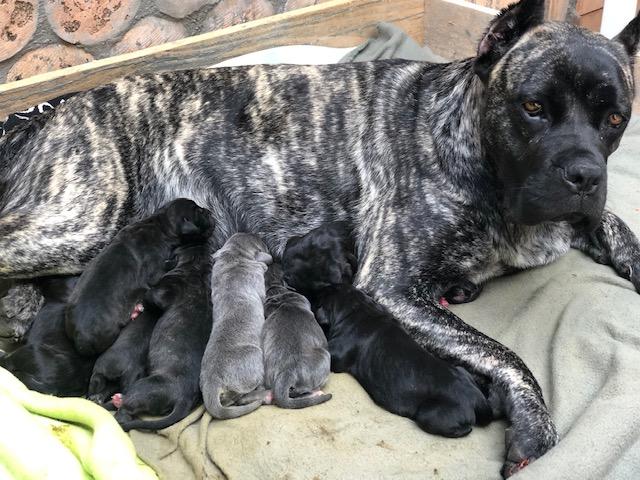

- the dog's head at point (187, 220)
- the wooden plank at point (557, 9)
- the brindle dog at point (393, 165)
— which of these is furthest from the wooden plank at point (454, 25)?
the dog's head at point (187, 220)

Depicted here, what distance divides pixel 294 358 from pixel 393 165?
1039 millimetres

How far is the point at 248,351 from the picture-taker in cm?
267

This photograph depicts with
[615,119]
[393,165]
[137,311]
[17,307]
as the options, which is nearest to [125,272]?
[137,311]

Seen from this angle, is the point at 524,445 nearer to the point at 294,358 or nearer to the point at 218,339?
the point at 294,358

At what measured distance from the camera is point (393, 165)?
333 centimetres

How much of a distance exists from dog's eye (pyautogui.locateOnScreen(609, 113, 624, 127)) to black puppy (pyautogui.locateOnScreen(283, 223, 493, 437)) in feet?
3.22

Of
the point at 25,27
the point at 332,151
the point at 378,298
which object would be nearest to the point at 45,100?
the point at 25,27

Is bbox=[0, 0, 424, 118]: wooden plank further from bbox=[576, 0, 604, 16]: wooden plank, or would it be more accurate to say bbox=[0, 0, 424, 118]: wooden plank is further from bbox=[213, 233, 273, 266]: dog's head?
bbox=[213, 233, 273, 266]: dog's head

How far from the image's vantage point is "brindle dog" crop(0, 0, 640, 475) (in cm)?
271

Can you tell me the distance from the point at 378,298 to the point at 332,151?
74 cm

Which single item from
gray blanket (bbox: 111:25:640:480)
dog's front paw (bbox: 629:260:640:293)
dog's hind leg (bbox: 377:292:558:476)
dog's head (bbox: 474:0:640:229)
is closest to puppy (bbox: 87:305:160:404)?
gray blanket (bbox: 111:25:640:480)

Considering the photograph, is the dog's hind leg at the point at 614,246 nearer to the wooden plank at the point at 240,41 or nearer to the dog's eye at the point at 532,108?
the dog's eye at the point at 532,108

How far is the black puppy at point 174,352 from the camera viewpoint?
256cm

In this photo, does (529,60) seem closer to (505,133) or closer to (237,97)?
(505,133)
